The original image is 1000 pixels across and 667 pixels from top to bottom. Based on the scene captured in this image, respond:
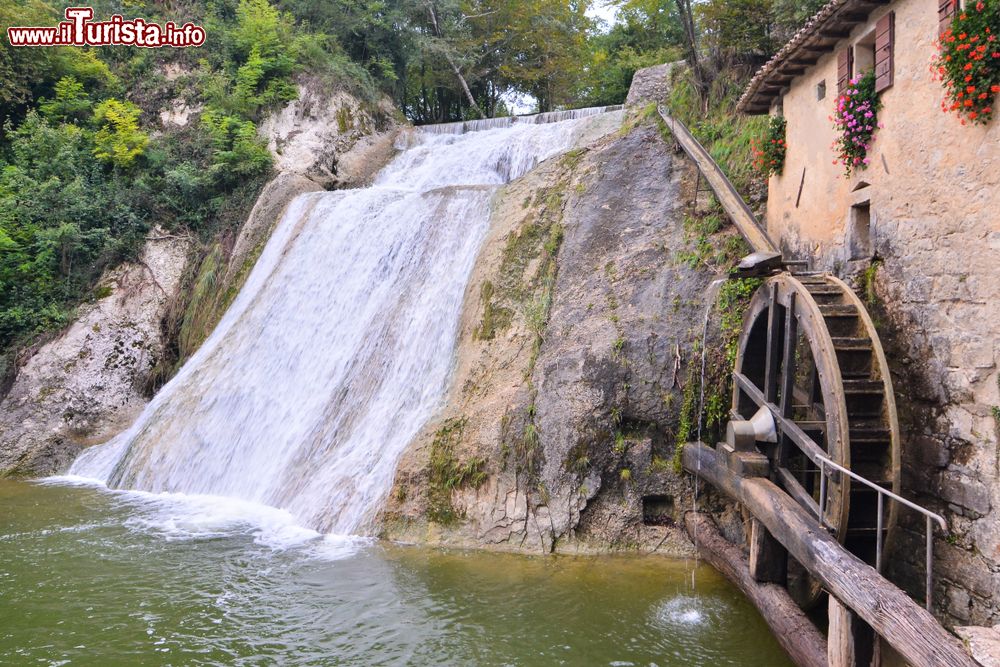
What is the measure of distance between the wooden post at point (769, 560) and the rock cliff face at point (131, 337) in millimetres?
12396

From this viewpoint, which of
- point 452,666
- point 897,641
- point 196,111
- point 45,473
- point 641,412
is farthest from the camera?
point 196,111

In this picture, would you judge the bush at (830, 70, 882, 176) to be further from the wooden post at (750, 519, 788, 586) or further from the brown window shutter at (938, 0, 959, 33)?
the wooden post at (750, 519, 788, 586)

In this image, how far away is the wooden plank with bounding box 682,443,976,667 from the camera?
3.80 m

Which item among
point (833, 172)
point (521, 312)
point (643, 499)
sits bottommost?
point (643, 499)

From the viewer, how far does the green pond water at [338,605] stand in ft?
18.4

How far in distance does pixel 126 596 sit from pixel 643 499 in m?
5.70

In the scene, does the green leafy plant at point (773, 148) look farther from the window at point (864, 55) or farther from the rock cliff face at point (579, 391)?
the window at point (864, 55)

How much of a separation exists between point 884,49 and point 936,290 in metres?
2.54

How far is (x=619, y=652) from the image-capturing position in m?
5.55

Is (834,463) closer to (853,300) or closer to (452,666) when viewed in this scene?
(853,300)

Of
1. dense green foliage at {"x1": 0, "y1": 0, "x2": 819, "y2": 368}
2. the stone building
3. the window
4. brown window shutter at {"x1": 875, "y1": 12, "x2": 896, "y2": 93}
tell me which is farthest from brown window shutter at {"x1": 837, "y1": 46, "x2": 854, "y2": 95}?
dense green foliage at {"x1": 0, "y1": 0, "x2": 819, "y2": 368}

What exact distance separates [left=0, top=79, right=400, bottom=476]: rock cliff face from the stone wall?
42.6 feet

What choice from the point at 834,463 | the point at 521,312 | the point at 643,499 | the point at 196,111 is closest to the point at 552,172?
the point at 521,312

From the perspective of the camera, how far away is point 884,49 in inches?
258
